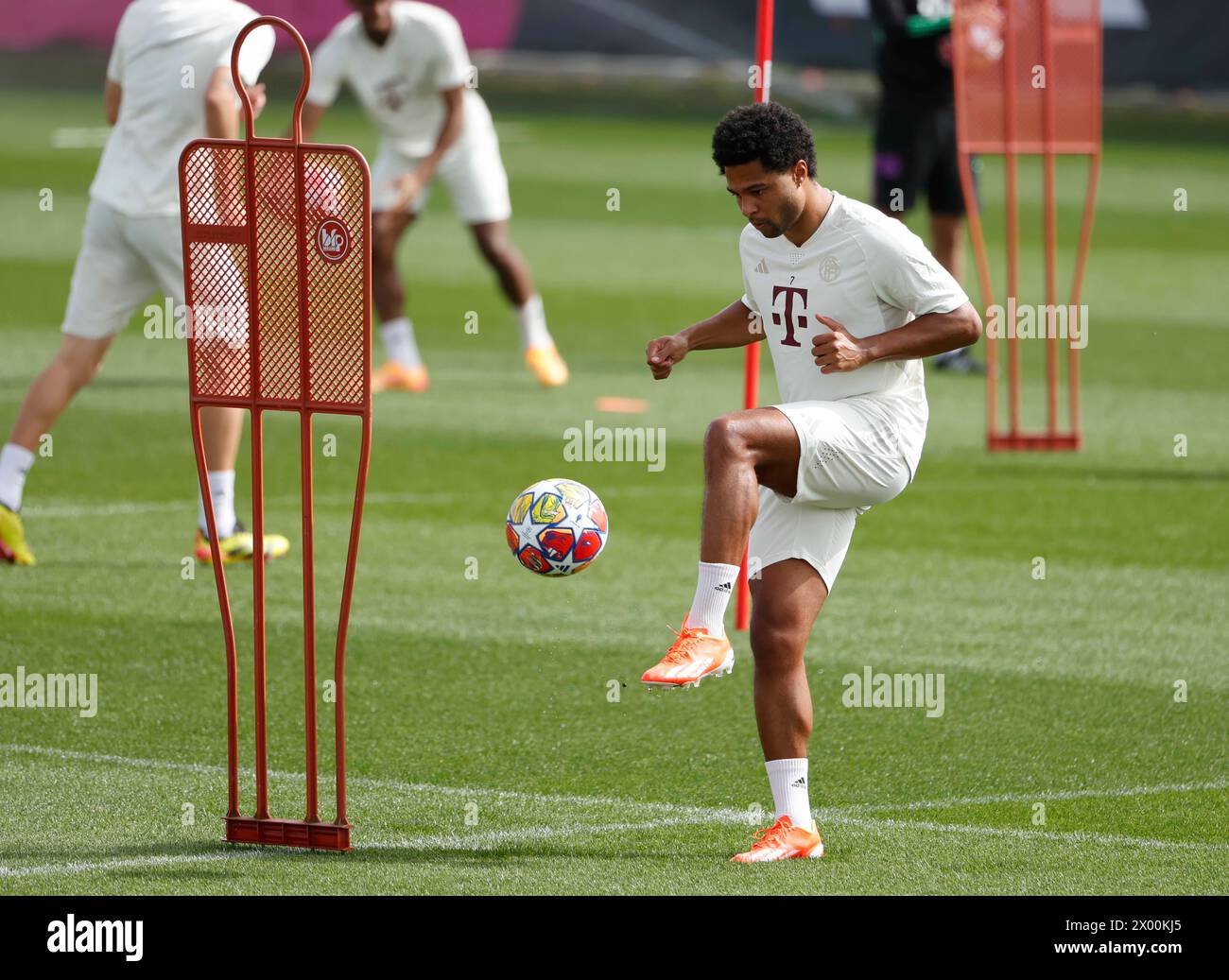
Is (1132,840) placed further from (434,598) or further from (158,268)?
(158,268)

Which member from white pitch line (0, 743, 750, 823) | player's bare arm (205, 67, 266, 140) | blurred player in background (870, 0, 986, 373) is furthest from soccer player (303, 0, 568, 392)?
white pitch line (0, 743, 750, 823)

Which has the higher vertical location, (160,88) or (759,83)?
(160,88)

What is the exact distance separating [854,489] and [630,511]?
206 inches

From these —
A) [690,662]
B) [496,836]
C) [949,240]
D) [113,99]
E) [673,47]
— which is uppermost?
[673,47]

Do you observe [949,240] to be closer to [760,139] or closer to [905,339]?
[905,339]

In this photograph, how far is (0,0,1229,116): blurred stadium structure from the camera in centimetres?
3428

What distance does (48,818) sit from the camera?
654cm

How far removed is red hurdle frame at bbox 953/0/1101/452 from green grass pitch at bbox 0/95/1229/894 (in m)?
1.26

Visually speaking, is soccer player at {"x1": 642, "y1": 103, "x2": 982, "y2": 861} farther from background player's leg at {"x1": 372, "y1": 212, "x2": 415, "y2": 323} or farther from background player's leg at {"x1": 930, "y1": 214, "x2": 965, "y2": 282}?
background player's leg at {"x1": 930, "y1": 214, "x2": 965, "y2": 282}

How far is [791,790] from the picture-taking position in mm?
6246

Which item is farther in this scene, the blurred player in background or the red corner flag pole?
the blurred player in background

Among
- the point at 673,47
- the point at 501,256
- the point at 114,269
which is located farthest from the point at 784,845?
the point at 673,47

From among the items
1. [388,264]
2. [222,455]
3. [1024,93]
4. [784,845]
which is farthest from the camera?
[388,264]

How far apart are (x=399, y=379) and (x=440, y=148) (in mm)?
1694
